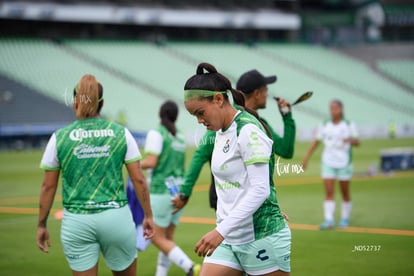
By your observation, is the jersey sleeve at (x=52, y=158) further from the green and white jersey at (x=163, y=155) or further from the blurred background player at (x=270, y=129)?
the green and white jersey at (x=163, y=155)

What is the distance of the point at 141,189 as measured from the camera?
6.52 metres

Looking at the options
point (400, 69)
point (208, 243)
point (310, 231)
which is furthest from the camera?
point (400, 69)

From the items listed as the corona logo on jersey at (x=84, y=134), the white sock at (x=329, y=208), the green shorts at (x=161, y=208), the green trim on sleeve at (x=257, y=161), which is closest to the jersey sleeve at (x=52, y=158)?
the corona logo on jersey at (x=84, y=134)

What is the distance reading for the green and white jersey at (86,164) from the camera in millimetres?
6133

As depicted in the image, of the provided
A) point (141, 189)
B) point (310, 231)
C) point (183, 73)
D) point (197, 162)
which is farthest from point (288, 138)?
point (183, 73)

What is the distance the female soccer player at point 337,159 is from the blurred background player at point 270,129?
20.0ft

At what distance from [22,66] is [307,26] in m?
27.0

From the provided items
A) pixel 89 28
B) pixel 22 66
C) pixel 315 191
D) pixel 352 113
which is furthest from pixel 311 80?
pixel 315 191

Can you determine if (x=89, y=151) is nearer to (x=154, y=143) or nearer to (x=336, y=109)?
(x=154, y=143)

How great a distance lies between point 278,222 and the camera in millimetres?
5469

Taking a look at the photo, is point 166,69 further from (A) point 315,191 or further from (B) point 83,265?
(B) point 83,265

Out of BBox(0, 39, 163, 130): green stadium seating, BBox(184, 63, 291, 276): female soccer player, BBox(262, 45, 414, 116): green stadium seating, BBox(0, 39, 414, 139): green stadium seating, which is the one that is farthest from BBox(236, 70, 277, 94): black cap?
BBox(262, 45, 414, 116): green stadium seating

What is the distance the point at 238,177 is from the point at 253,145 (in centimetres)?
31

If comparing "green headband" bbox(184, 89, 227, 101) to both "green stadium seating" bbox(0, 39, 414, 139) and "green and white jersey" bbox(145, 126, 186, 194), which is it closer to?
"green and white jersey" bbox(145, 126, 186, 194)
